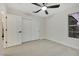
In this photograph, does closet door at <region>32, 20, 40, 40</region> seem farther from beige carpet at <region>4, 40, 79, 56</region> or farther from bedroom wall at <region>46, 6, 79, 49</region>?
beige carpet at <region>4, 40, 79, 56</region>

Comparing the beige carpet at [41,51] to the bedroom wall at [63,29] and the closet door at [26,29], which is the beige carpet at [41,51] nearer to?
the bedroom wall at [63,29]

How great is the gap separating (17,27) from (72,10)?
3.34m

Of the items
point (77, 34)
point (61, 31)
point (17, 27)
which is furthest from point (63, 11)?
point (17, 27)

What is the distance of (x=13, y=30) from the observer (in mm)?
4414

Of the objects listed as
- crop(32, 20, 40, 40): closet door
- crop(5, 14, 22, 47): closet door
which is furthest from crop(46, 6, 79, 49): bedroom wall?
crop(5, 14, 22, 47): closet door

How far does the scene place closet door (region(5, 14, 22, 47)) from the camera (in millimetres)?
4180

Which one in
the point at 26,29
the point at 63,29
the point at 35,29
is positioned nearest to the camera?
the point at 63,29

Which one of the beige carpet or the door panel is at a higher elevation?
the door panel

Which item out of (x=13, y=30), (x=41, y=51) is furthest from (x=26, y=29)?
(x=41, y=51)

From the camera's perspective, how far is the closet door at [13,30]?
4.18 meters

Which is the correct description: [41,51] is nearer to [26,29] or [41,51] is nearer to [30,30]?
[26,29]

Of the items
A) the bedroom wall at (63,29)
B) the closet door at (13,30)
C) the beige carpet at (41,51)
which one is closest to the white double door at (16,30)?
the closet door at (13,30)

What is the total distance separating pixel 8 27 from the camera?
417 cm

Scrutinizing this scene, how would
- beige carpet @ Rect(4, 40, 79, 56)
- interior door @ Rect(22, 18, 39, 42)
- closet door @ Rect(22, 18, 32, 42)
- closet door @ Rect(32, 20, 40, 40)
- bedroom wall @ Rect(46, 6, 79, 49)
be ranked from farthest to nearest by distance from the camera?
1. closet door @ Rect(32, 20, 40, 40)
2. interior door @ Rect(22, 18, 39, 42)
3. closet door @ Rect(22, 18, 32, 42)
4. bedroom wall @ Rect(46, 6, 79, 49)
5. beige carpet @ Rect(4, 40, 79, 56)
